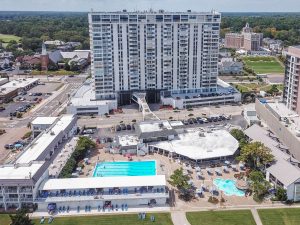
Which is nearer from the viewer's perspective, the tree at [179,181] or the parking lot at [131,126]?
the tree at [179,181]

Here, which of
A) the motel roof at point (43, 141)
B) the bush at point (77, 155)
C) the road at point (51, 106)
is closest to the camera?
the bush at point (77, 155)

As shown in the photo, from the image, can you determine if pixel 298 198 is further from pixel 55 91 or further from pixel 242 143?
pixel 55 91

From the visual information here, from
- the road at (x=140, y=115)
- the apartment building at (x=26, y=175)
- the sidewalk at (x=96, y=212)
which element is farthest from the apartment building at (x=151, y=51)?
the sidewalk at (x=96, y=212)

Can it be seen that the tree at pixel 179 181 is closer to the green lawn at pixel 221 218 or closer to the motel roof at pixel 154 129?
the green lawn at pixel 221 218

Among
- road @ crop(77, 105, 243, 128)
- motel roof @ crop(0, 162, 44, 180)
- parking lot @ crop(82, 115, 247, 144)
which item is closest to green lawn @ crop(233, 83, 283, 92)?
road @ crop(77, 105, 243, 128)

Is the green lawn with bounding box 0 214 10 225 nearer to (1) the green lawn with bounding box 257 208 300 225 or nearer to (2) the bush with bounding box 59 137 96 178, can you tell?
(2) the bush with bounding box 59 137 96 178
